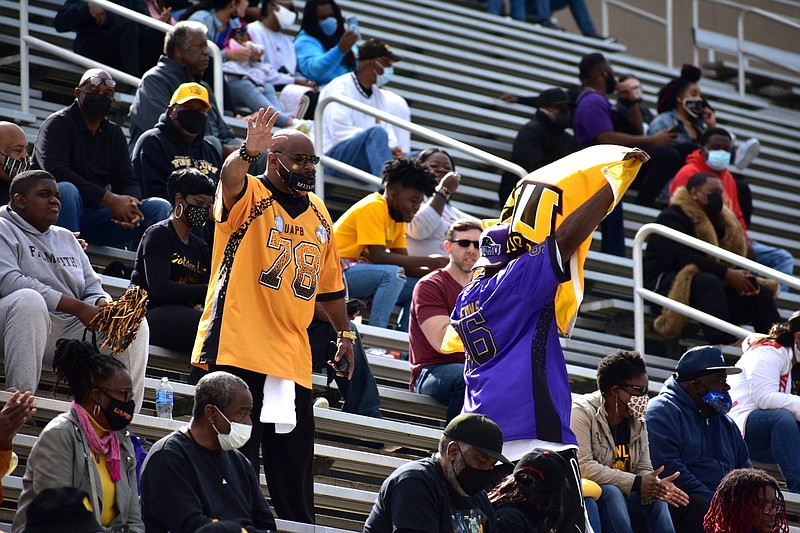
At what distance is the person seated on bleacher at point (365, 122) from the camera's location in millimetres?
10359

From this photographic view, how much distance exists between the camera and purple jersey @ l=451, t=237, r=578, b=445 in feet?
19.1

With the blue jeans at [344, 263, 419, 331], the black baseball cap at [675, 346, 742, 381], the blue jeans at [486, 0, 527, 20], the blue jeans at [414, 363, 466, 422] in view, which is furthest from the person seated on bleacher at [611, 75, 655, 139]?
the blue jeans at [414, 363, 466, 422]

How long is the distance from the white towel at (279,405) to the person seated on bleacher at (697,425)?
6.85ft

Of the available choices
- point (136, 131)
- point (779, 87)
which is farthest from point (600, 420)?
point (779, 87)

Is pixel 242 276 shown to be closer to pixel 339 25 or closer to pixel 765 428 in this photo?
pixel 765 428

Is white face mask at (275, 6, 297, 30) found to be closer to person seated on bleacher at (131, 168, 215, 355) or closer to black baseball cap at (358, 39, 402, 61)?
black baseball cap at (358, 39, 402, 61)

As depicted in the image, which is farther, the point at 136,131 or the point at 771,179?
the point at 771,179

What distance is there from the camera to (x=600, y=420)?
7320 millimetres

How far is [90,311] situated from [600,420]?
2.33 m

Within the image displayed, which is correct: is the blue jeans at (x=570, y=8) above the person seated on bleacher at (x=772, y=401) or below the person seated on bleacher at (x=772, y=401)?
above

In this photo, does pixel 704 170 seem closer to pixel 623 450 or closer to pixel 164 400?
pixel 623 450

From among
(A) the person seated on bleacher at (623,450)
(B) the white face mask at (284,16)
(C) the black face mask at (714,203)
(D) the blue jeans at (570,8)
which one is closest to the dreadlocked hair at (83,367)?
(A) the person seated on bleacher at (623,450)

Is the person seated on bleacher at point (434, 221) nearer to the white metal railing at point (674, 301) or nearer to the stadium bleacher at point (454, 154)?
the stadium bleacher at point (454, 154)

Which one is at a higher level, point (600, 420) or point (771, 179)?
point (771, 179)
